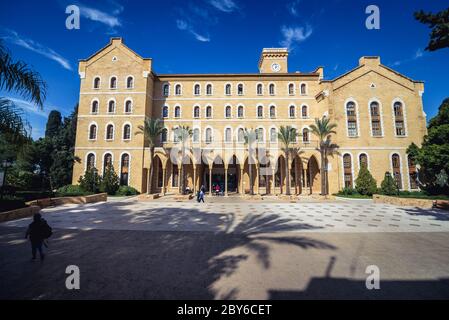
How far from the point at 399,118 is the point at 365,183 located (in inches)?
405

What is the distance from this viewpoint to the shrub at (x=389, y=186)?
21455mm

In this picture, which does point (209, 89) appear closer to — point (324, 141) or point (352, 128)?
point (324, 141)

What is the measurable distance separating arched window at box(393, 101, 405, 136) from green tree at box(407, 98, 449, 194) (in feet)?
10.9

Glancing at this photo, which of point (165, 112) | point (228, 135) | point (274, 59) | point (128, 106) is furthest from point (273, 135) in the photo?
point (128, 106)

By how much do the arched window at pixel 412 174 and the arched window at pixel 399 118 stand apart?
335 centimetres

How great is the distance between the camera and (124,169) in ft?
81.7

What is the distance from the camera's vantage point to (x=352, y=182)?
947 inches

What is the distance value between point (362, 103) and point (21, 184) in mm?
41095

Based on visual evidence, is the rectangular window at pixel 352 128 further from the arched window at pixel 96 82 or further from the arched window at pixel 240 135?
the arched window at pixel 96 82

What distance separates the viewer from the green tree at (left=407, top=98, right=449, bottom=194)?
18391 millimetres

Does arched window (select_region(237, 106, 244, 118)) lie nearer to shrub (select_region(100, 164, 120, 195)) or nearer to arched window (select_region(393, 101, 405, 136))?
shrub (select_region(100, 164, 120, 195))

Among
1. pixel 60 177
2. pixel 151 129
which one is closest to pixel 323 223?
pixel 151 129

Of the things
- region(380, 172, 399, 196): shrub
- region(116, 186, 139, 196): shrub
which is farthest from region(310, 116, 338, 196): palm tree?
region(116, 186, 139, 196): shrub

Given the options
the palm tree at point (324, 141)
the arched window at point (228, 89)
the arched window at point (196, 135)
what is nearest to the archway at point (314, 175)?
the palm tree at point (324, 141)
